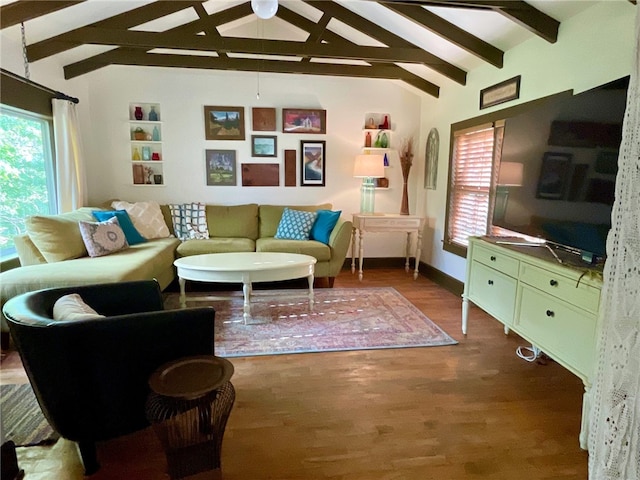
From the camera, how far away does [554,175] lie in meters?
2.23

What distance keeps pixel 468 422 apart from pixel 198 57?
4.28 metres

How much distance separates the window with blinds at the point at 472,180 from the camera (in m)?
3.62

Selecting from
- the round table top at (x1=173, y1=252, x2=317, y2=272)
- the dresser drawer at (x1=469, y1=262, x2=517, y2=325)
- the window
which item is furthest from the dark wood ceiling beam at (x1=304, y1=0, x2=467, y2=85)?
the window

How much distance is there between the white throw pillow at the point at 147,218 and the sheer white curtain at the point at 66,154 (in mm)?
470

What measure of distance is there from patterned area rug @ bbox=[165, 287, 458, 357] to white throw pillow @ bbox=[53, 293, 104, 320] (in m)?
1.09

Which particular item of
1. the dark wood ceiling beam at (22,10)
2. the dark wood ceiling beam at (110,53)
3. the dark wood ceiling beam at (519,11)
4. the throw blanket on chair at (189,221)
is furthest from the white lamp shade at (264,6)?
the throw blanket on chair at (189,221)

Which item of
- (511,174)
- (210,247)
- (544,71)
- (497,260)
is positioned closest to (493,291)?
(497,260)

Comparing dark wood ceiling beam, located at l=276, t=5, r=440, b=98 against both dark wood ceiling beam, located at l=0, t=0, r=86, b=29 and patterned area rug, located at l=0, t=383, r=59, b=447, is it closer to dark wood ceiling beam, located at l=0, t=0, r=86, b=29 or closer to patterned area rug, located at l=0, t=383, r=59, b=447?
dark wood ceiling beam, located at l=0, t=0, r=86, b=29

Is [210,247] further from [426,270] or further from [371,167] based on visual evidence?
[426,270]

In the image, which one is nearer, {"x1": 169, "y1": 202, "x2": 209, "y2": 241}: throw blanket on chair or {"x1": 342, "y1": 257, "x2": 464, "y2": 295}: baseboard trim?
{"x1": 342, "y1": 257, "x2": 464, "y2": 295}: baseboard trim

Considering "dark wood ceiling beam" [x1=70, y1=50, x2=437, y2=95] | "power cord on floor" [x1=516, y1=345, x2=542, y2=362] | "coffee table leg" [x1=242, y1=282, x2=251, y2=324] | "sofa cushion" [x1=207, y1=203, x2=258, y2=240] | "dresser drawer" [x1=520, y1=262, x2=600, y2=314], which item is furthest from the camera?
"sofa cushion" [x1=207, y1=203, x2=258, y2=240]

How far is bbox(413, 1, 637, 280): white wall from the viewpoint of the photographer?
2320 millimetres

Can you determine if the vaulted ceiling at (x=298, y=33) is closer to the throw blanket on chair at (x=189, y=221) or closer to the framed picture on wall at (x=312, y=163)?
the framed picture on wall at (x=312, y=163)

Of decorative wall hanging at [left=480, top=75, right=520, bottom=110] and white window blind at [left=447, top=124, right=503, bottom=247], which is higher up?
decorative wall hanging at [left=480, top=75, right=520, bottom=110]
